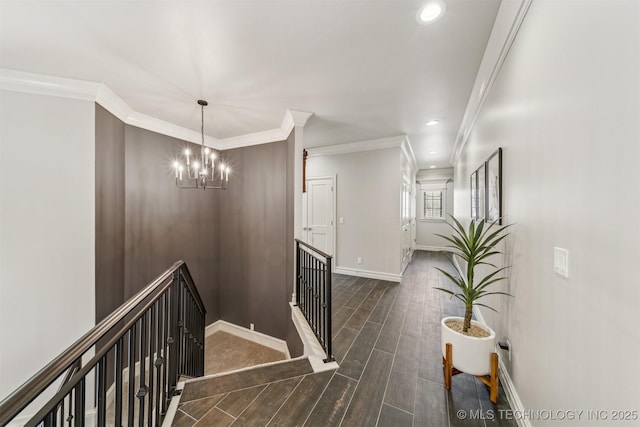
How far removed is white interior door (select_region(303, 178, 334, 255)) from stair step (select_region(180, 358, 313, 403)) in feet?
10.1

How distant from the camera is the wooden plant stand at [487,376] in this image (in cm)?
154

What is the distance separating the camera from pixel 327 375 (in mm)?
1854

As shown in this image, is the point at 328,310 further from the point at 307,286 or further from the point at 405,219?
the point at 405,219

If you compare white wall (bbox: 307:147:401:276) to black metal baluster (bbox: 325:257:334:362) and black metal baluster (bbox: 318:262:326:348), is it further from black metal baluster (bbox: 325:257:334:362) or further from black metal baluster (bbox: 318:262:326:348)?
black metal baluster (bbox: 325:257:334:362)

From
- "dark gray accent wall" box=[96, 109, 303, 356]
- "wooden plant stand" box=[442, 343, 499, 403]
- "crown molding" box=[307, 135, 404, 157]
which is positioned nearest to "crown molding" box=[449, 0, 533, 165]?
"crown molding" box=[307, 135, 404, 157]

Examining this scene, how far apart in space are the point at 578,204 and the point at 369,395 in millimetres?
1639

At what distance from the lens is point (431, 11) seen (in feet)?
5.03

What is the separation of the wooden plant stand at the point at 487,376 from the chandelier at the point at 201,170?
2528 millimetres

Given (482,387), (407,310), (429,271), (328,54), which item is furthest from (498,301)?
(429,271)

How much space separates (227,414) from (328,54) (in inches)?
107

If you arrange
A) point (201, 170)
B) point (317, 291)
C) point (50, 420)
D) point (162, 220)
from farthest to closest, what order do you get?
point (162, 220), point (201, 170), point (317, 291), point (50, 420)

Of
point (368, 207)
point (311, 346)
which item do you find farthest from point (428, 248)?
point (311, 346)

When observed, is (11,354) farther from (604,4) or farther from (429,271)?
(429,271)

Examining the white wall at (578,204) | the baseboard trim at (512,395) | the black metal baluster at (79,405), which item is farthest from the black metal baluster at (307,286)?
the black metal baluster at (79,405)
